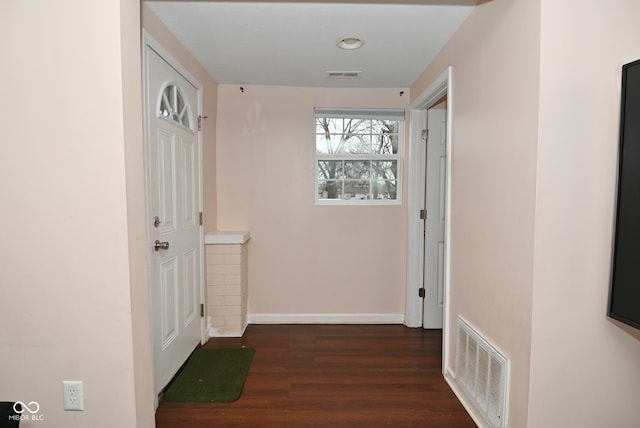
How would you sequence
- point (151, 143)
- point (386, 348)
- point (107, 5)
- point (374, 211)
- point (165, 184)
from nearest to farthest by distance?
point (107, 5)
point (151, 143)
point (165, 184)
point (386, 348)
point (374, 211)

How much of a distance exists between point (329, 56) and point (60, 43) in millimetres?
1733

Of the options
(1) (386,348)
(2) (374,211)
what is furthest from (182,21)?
(1) (386,348)

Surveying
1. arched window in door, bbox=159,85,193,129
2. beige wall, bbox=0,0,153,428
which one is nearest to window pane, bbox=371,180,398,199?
arched window in door, bbox=159,85,193,129

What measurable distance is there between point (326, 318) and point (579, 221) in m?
2.49

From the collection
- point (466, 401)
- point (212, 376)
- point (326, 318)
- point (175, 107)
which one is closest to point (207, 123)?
point (175, 107)

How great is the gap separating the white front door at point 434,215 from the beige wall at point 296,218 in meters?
0.25

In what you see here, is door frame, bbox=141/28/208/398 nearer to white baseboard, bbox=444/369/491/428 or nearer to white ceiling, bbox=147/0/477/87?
white ceiling, bbox=147/0/477/87

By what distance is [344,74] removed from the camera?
116 inches

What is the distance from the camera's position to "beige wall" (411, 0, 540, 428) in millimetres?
1470

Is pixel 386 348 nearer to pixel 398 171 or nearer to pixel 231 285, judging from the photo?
pixel 231 285

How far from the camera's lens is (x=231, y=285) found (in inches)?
121

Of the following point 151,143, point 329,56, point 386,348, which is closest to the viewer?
point 151,143

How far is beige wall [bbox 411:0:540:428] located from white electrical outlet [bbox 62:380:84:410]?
194cm

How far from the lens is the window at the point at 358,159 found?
11.2 feet
